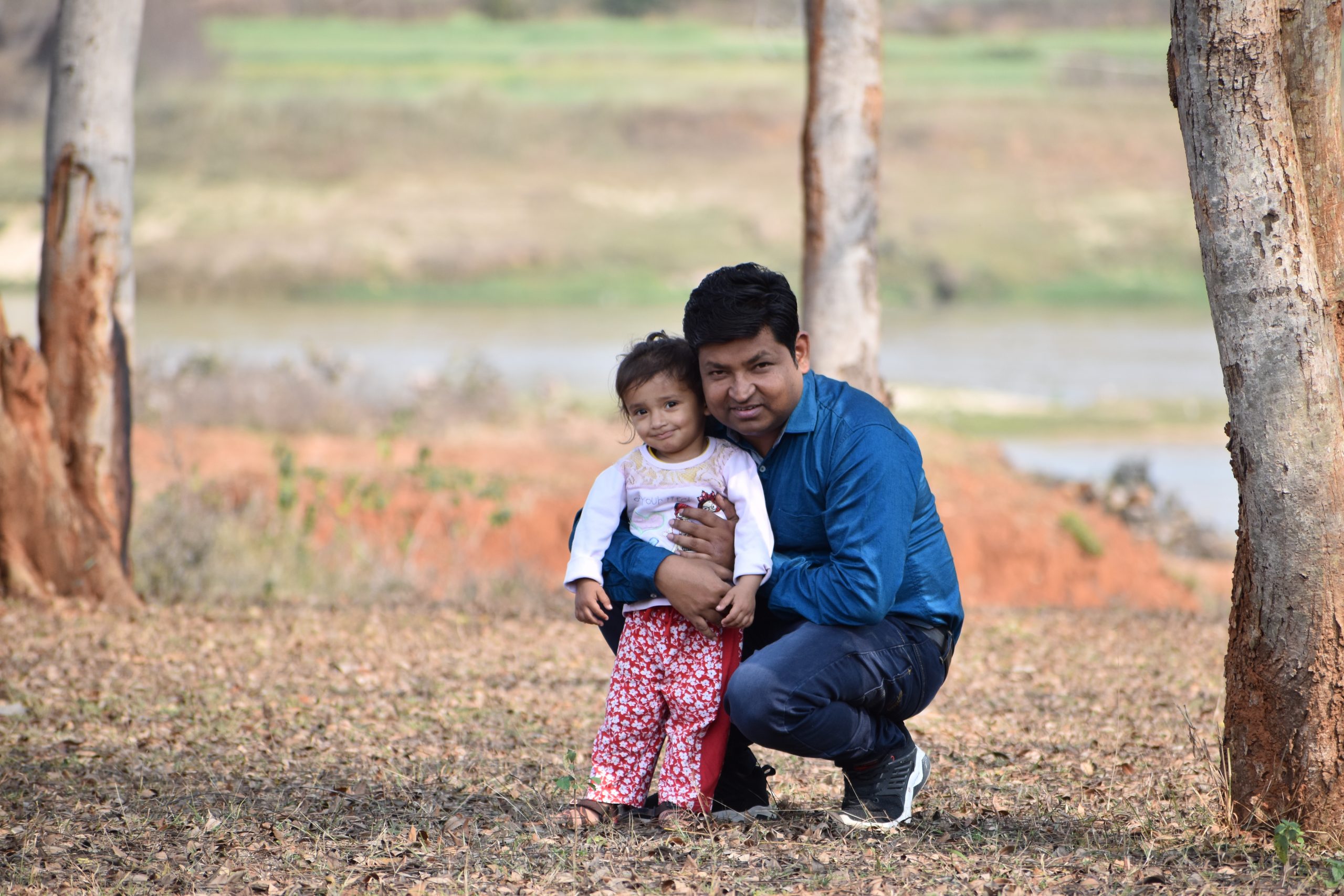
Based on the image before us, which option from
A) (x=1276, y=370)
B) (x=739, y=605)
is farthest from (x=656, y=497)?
(x=1276, y=370)

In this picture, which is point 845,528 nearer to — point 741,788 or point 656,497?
point 656,497

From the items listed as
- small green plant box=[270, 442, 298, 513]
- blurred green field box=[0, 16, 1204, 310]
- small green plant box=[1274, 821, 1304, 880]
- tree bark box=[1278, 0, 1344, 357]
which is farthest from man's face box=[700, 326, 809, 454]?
blurred green field box=[0, 16, 1204, 310]

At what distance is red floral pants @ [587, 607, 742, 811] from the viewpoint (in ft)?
13.7

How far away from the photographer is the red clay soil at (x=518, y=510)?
1080 centimetres

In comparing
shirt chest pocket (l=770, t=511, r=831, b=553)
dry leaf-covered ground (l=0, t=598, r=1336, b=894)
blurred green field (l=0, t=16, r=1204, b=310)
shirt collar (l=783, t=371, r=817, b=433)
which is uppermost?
blurred green field (l=0, t=16, r=1204, b=310)

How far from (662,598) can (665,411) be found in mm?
537

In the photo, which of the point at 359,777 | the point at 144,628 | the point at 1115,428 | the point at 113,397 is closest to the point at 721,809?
the point at 359,777

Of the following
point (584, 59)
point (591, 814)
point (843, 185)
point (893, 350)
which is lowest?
point (591, 814)

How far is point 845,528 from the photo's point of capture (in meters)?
3.97

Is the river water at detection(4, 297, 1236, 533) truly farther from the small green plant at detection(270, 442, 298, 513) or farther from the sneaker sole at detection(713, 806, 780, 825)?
the sneaker sole at detection(713, 806, 780, 825)

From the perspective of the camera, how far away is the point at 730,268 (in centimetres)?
419

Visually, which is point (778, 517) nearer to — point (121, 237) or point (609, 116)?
point (121, 237)

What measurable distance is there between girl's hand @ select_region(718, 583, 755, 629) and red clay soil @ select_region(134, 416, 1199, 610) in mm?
5668

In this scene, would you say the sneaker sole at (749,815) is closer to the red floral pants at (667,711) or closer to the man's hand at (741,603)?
the red floral pants at (667,711)
